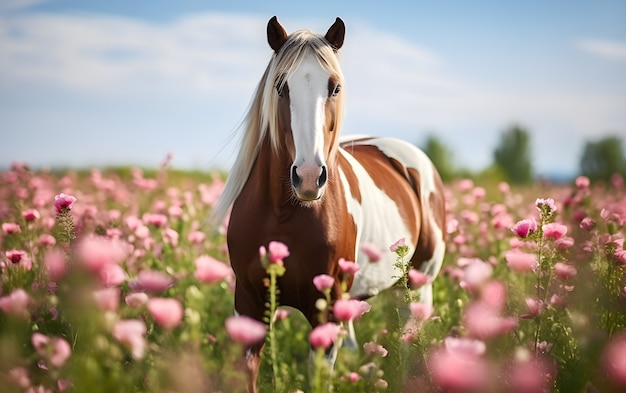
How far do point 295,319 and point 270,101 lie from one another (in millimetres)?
2556

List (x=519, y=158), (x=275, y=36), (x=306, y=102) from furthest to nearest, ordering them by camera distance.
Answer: (x=519, y=158)
(x=275, y=36)
(x=306, y=102)

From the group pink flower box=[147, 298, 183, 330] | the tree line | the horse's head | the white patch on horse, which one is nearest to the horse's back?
the white patch on horse

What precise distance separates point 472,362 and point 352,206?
1658 millimetres

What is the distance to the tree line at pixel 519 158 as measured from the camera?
24.2 m

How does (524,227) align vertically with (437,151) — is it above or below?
above

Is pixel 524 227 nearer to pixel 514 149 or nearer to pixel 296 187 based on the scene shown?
pixel 296 187

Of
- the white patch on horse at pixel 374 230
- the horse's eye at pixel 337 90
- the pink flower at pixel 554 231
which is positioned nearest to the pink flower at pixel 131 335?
the horse's eye at pixel 337 90

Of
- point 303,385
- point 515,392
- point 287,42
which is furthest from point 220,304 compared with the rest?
point 515,392

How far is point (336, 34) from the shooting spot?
9.61 feet

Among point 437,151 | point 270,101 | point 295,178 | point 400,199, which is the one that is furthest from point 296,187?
point 437,151

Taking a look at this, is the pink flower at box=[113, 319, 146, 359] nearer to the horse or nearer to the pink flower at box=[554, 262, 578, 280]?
the horse

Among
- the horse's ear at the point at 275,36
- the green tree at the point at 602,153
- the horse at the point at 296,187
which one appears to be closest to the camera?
the horse at the point at 296,187

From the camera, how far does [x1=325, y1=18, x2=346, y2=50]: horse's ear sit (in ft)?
9.51

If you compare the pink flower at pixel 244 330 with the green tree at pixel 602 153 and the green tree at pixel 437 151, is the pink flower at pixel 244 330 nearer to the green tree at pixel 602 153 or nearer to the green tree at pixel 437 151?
the green tree at pixel 437 151
